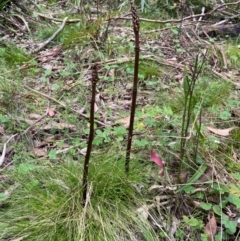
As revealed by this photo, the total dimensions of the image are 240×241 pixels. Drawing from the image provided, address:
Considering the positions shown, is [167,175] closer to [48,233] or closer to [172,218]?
[172,218]

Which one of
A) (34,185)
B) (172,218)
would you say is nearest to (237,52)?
(172,218)

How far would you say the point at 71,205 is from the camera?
1717 mm

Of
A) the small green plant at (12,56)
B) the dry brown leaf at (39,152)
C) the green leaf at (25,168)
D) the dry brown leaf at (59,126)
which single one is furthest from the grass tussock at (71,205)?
the small green plant at (12,56)

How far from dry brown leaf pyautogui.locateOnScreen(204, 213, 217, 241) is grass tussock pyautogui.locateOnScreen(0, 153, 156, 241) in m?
0.25

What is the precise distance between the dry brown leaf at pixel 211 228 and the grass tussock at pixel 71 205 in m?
0.25

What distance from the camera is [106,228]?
164 centimetres

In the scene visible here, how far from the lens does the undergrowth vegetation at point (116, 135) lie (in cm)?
171

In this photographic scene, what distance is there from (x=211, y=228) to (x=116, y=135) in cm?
77

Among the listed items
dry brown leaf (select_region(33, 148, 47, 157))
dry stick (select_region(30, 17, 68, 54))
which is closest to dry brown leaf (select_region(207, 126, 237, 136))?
dry brown leaf (select_region(33, 148, 47, 157))

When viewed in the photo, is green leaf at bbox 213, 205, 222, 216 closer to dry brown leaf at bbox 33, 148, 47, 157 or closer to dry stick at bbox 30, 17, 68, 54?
dry brown leaf at bbox 33, 148, 47, 157

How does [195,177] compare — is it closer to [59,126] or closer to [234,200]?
[234,200]

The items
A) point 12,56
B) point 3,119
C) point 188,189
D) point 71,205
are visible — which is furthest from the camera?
point 12,56

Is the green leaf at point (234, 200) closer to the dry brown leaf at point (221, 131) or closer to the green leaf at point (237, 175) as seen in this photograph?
the green leaf at point (237, 175)

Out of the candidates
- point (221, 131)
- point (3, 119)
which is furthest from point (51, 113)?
point (221, 131)
